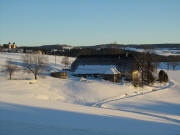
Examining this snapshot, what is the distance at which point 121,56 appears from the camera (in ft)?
134

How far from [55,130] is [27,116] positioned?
260 cm

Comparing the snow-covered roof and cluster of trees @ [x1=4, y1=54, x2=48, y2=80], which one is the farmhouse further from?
cluster of trees @ [x1=4, y1=54, x2=48, y2=80]

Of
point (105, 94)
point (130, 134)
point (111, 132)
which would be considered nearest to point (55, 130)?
point (111, 132)

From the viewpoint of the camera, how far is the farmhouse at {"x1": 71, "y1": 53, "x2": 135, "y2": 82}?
112 feet

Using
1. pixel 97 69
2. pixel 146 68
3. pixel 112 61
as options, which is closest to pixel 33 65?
pixel 97 69

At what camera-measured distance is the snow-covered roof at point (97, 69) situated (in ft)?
114

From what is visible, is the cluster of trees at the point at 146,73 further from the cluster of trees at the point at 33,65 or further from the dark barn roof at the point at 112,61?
the cluster of trees at the point at 33,65

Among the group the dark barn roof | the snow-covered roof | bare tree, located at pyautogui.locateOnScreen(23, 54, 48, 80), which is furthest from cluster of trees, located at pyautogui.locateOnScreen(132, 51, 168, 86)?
bare tree, located at pyautogui.locateOnScreen(23, 54, 48, 80)

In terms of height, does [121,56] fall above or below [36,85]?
above

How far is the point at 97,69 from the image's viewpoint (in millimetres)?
36281

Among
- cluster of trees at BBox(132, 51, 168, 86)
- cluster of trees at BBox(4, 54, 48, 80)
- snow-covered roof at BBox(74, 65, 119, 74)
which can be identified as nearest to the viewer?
cluster of trees at BBox(4, 54, 48, 80)

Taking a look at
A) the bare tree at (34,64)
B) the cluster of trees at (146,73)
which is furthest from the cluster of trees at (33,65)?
the cluster of trees at (146,73)

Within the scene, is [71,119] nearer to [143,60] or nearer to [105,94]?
[105,94]

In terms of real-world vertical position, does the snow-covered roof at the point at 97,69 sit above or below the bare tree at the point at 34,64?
below
